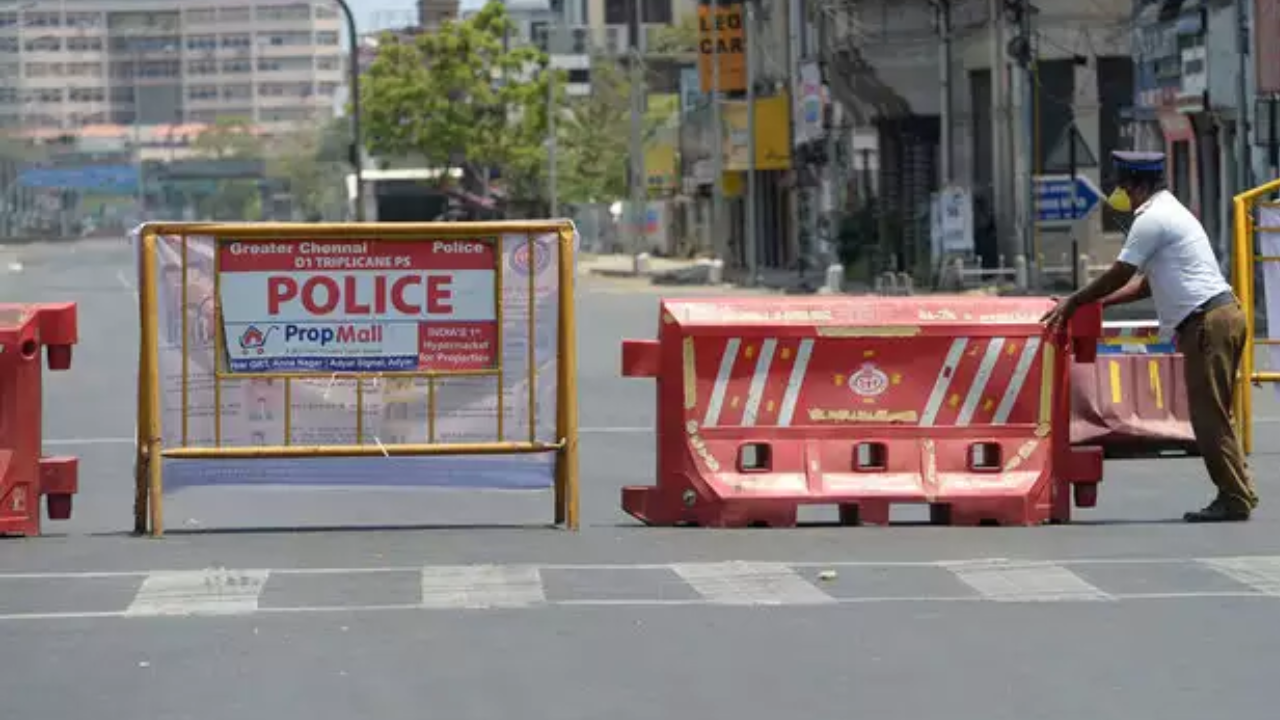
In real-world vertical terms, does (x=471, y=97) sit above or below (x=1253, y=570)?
above

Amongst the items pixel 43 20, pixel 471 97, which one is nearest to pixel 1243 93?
pixel 43 20

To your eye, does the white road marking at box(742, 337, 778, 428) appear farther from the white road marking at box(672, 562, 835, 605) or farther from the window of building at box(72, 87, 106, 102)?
the window of building at box(72, 87, 106, 102)

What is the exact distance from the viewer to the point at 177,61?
102250mm

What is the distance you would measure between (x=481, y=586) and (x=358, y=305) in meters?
2.56

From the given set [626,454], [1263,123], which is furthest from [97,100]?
[626,454]

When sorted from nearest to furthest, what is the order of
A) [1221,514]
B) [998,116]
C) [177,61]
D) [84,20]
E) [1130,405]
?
[1221,514]
[1130,405]
[998,116]
[84,20]
[177,61]

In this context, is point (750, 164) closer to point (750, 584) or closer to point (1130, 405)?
point (1130, 405)

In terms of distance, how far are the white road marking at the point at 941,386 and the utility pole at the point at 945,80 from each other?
4528cm

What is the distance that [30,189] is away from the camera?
3563 inches

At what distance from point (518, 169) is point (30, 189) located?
60.1 feet

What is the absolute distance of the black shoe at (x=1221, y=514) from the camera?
13.2m

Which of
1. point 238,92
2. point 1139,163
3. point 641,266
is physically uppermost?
point 238,92

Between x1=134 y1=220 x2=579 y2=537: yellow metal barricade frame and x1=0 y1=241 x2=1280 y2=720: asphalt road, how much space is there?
1.11 ft

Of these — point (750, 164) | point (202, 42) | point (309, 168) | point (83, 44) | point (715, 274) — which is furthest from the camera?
point (309, 168)
